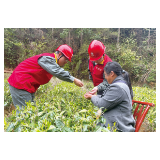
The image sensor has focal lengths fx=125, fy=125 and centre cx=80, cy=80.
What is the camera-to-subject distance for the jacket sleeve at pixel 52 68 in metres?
2.20

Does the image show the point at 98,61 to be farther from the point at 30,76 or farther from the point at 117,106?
the point at 30,76

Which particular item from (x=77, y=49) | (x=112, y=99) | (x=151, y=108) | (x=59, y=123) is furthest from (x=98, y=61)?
(x=77, y=49)

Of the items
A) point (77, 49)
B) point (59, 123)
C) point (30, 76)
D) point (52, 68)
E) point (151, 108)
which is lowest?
point (151, 108)

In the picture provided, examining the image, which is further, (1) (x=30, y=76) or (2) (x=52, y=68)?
(1) (x=30, y=76)

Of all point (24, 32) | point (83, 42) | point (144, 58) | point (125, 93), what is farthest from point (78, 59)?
point (125, 93)

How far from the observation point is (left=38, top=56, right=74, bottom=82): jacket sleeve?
2195 millimetres

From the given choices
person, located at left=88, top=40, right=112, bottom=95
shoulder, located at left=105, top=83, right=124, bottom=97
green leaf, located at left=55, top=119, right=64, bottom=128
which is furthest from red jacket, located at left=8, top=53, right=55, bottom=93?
green leaf, located at left=55, top=119, right=64, bottom=128

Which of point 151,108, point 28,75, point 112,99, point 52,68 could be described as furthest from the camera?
point 151,108

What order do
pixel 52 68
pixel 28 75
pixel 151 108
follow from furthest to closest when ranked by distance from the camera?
pixel 151 108 < pixel 28 75 < pixel 52 68

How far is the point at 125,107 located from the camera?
185 cm

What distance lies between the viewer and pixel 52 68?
2.21 meters

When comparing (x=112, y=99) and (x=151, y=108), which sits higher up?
(x=112, y=99)

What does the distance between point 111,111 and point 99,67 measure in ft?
4.03

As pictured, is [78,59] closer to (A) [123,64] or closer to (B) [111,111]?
(A) [123,64]
